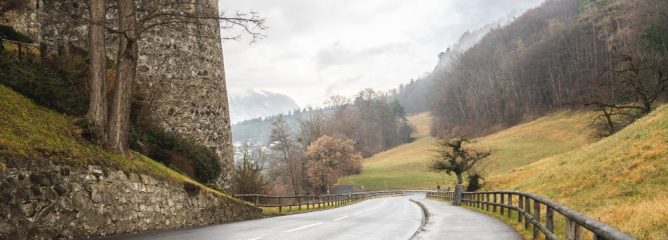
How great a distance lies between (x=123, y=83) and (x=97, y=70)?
0.86m

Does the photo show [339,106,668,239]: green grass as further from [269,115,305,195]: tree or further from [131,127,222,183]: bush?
[269,115,305,195]: tree

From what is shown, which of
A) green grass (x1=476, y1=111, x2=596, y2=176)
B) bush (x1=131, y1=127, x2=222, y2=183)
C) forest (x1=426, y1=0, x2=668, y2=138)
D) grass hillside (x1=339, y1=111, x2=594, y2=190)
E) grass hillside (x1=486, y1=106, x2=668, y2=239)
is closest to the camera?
grass hillside (x1=486, y1=106, x2=668, y2=239)

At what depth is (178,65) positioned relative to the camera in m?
23.5

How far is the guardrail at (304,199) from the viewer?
24188mm

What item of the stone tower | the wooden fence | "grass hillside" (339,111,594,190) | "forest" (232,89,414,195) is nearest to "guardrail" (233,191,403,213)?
the stone tower

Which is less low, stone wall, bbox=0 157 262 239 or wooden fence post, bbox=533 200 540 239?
stone wall, bbox=0 157 262 239

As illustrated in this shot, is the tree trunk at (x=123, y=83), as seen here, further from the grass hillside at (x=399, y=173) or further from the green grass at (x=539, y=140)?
the grass hillside at (x=399, y=173)

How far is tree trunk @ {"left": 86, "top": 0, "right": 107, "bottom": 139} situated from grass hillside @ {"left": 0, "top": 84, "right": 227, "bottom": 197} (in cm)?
77

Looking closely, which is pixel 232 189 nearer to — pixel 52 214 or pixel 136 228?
pixel 136 228

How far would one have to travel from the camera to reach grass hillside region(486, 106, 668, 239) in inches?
424

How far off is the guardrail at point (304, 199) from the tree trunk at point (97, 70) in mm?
8372

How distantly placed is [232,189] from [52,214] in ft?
54.4

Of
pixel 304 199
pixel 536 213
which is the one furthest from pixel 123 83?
pixel 304 199

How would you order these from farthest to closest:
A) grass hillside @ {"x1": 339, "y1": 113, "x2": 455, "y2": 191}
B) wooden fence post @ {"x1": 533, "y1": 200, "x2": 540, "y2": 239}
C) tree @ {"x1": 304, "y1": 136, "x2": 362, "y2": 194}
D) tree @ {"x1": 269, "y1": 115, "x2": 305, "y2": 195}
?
grass hillside @ {"x1": 339, "y1": 113, "x2": 455, "y2": 191} < tree @ {"x1": 304, "y1": 136, "x2": 362, "y2": 194} < tree @ {"x1": 269, "y1": 115, "x2": 305, "y2": 195} < wooden fence post @ {"x1": 533, "y1": 200, "x2": 540, "y2": 239}
